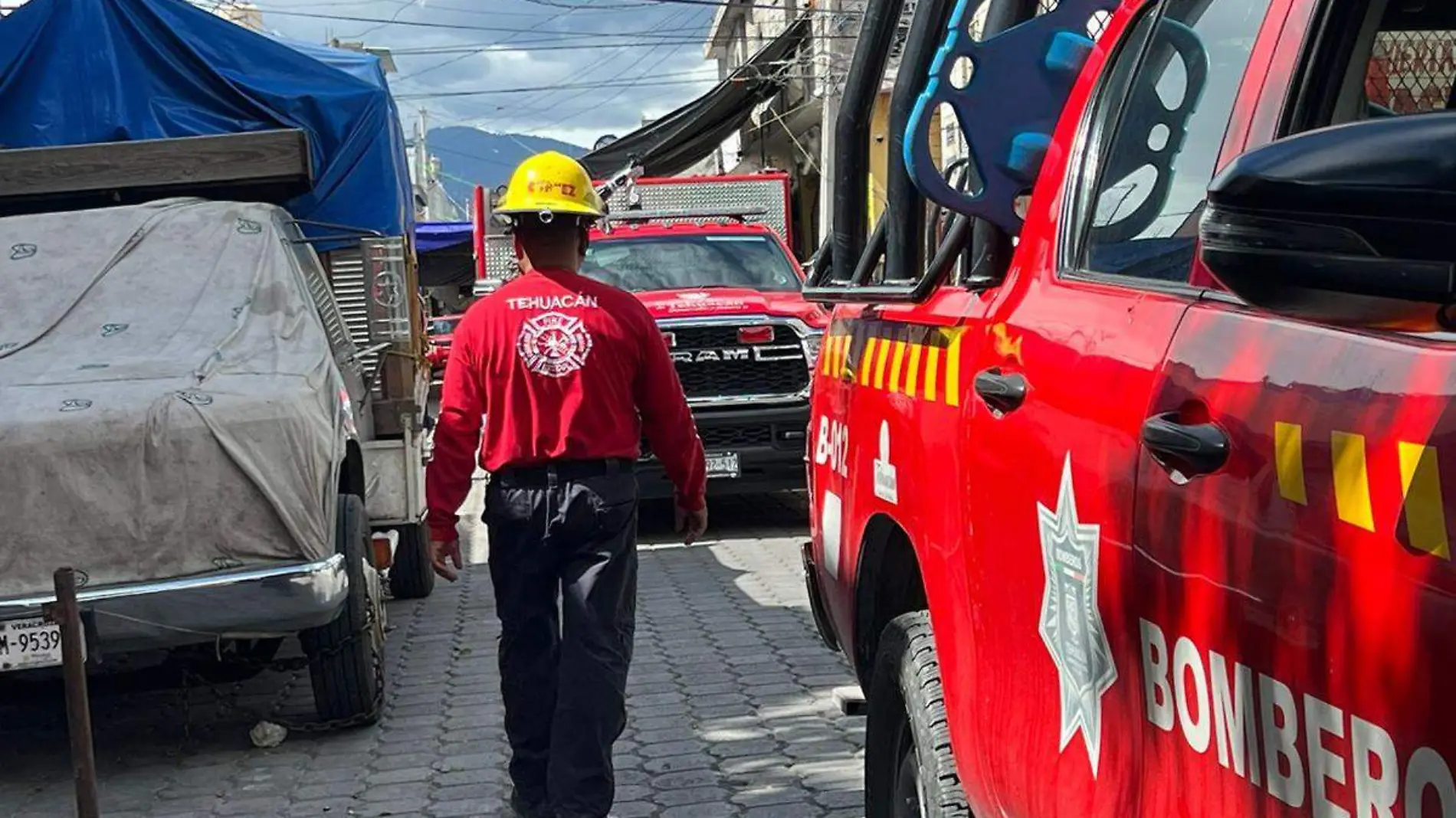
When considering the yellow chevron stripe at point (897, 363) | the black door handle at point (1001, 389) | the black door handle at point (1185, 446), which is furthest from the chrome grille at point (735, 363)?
the black door handle at point (1185, 446)

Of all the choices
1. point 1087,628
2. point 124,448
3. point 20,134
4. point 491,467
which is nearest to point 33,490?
point 124,448

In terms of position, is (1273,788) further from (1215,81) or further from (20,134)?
(20,134)

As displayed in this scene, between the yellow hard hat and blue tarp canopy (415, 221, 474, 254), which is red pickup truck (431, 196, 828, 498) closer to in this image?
the yellow hard hat

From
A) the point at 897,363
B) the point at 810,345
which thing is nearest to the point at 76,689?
the point at 897,363

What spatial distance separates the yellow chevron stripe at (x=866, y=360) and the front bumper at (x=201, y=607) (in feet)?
7.38

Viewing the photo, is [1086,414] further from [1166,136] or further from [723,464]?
[723,464]

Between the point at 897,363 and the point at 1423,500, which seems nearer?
the point at 1423,500

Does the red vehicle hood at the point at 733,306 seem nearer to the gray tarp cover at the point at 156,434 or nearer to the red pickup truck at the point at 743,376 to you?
the red pickup truck at the point at 743,376

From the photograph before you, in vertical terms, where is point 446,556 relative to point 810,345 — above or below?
above

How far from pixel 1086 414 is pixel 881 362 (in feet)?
4.19

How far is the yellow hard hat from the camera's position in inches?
175

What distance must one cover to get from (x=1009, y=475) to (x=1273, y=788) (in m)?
0.97

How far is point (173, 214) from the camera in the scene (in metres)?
6.70

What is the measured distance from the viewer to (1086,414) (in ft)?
7.77
